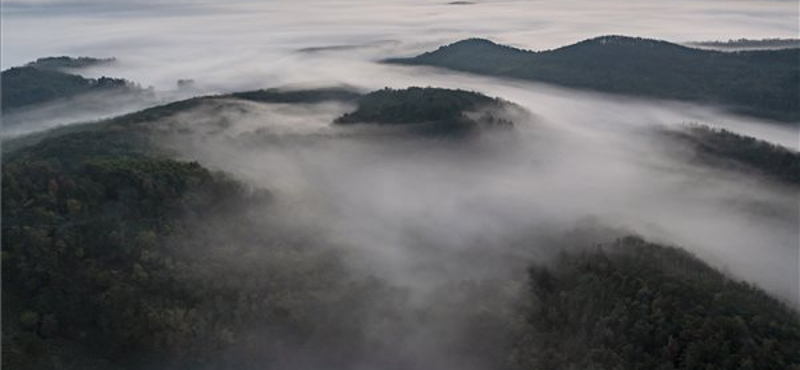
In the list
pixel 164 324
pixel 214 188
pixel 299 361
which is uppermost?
pixel 214 188

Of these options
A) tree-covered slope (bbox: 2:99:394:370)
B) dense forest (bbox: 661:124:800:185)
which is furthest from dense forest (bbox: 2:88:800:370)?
dense forest (bbox: 661:124:800:185)

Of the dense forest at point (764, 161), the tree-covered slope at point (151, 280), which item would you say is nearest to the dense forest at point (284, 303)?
the tree-covered slope at point (151, 280)

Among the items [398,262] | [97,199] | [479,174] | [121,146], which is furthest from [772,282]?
[121,146]

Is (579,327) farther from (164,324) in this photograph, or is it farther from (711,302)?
(164,324)

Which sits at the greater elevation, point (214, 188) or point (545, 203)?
point (214, 188)

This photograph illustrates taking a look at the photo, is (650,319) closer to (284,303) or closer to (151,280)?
(284,303)

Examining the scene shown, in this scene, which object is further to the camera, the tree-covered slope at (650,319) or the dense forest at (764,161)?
the dense forest at (764,161)

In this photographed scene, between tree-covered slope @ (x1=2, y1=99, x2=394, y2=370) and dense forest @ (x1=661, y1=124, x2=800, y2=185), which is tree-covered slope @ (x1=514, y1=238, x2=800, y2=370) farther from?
dense forest @ (x1=661, y1=124, x2=800, y2=185)

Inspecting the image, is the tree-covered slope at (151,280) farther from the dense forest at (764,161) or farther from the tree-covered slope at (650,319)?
the dense forest at (764,161)
